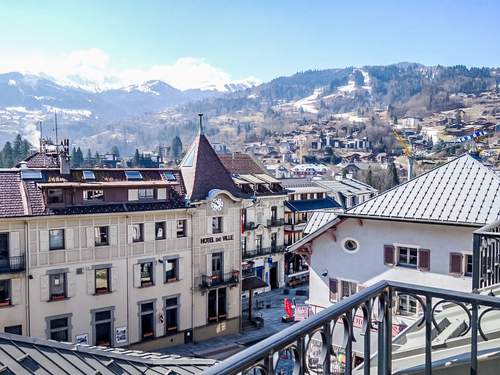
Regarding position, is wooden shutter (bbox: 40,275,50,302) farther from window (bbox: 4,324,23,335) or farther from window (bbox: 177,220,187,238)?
window (bbox: 177,220,187,238)

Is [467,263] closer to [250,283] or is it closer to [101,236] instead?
[101,236]

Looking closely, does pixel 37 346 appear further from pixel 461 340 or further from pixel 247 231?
pixel 247 231

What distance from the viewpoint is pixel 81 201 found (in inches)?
1121

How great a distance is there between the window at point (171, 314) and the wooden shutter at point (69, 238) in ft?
23.0

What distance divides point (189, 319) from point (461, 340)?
1170 inches

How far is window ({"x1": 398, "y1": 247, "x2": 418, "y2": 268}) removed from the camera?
1778 cm

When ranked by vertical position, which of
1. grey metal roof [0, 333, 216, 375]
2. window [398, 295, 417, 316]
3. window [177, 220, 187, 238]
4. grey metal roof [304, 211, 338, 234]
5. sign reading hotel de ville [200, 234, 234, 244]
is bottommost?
sign reading hotel de ville [200, 234, 234, 244]

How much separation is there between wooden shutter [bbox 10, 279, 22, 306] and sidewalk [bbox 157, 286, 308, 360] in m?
9.04

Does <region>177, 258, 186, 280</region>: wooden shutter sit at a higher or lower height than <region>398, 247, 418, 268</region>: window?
lower

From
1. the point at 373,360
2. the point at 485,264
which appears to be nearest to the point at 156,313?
the point at 485,264

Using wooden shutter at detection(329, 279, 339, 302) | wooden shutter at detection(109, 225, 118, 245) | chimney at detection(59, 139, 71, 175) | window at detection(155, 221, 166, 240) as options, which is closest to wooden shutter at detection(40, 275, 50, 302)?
wooden shutter at detection(109, 225, 118, 245)

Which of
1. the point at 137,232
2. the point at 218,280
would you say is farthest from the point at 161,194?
the point at 218,280

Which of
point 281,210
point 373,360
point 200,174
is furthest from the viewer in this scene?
point 281,210

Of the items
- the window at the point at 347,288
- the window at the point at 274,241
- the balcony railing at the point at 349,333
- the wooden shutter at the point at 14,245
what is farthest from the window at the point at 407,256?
the window at the point at 274,241
